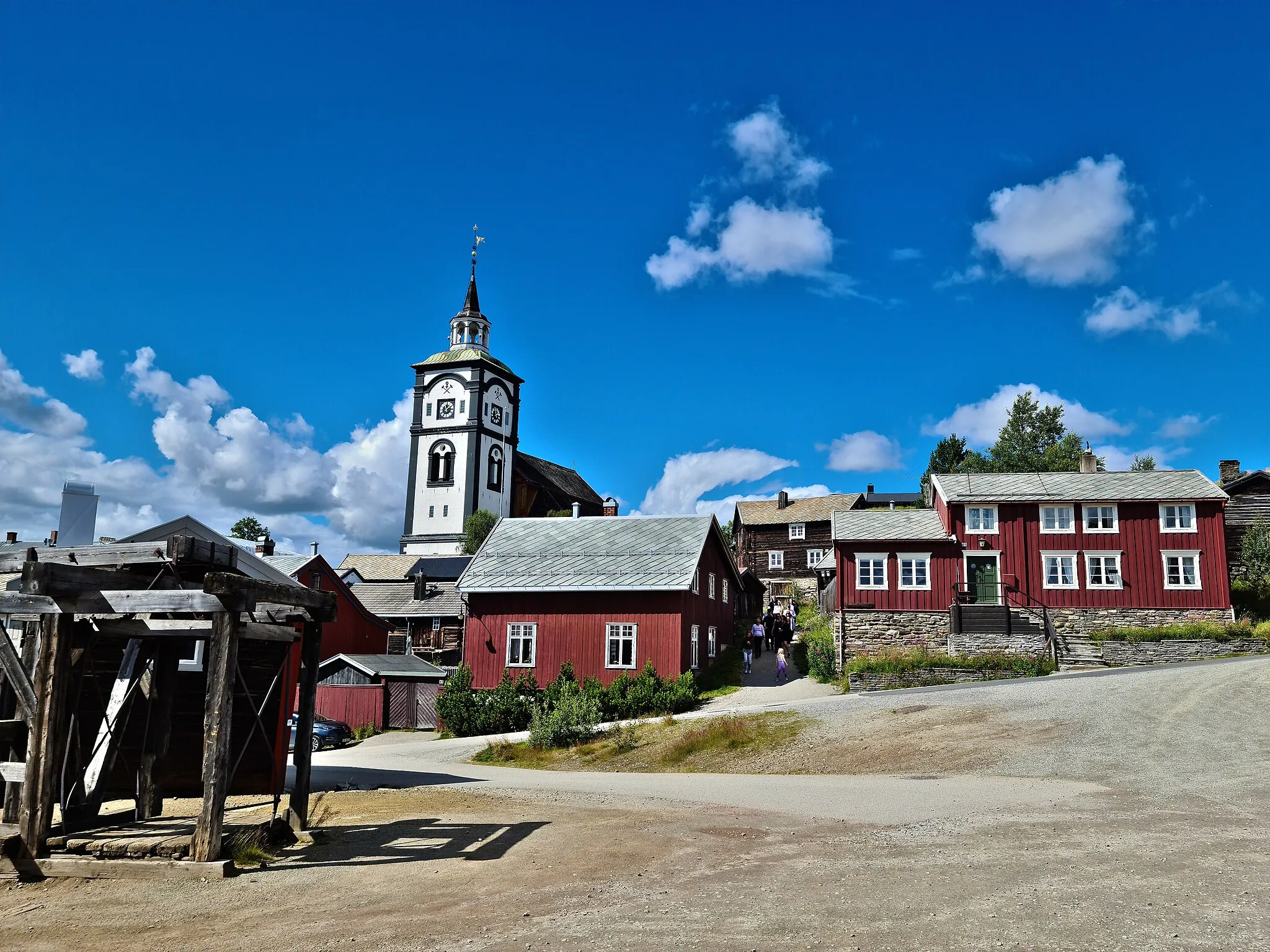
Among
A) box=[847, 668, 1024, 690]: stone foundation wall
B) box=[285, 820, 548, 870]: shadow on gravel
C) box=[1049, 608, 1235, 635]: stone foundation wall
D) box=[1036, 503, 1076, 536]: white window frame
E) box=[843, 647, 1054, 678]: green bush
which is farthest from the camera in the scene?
box=[1036, 503, 1076, 536]: white window frame

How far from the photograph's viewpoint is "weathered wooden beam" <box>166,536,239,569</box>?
9648 millimetres

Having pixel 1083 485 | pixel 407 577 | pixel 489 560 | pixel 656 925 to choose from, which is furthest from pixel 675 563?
pixel 407 577

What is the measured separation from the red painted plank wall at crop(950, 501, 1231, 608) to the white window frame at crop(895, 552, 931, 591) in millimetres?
1189

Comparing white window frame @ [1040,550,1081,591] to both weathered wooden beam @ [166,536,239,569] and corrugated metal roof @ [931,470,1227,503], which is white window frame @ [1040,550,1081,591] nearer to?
corrugated metal roof @ [931,470,1227,503]

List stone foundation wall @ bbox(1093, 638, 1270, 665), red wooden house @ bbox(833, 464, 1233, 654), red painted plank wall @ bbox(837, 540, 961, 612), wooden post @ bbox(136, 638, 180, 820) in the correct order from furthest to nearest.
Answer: red painted plank wall @ bbox(837, 540, 961, 612), red wooden house @ bbox(833, 464, 1233, 654), stone foundation wall @ bbox(1093, 638, 1270, 665), wooden post @ bbox(136, 638, 180, 820)

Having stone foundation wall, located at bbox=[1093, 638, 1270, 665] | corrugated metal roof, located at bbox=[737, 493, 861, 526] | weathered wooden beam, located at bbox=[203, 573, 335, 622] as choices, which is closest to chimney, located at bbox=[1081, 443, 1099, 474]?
stone foundation wall, located at bbox=[1093, 638, 1270, 665]

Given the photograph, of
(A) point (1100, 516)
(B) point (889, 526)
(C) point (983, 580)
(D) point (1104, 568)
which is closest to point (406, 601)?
(B) point (889, 526)

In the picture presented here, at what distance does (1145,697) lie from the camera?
22.6 meters

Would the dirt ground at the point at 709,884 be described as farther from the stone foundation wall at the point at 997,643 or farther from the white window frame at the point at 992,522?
the white window frame at the point at 992,522

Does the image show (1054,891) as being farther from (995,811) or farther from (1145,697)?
(1145,697)

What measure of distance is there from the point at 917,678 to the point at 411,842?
21.9m

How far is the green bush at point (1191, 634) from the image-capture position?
32156 mm

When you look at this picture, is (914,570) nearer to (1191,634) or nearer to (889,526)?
(889,526)

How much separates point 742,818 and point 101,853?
7.47 meters
